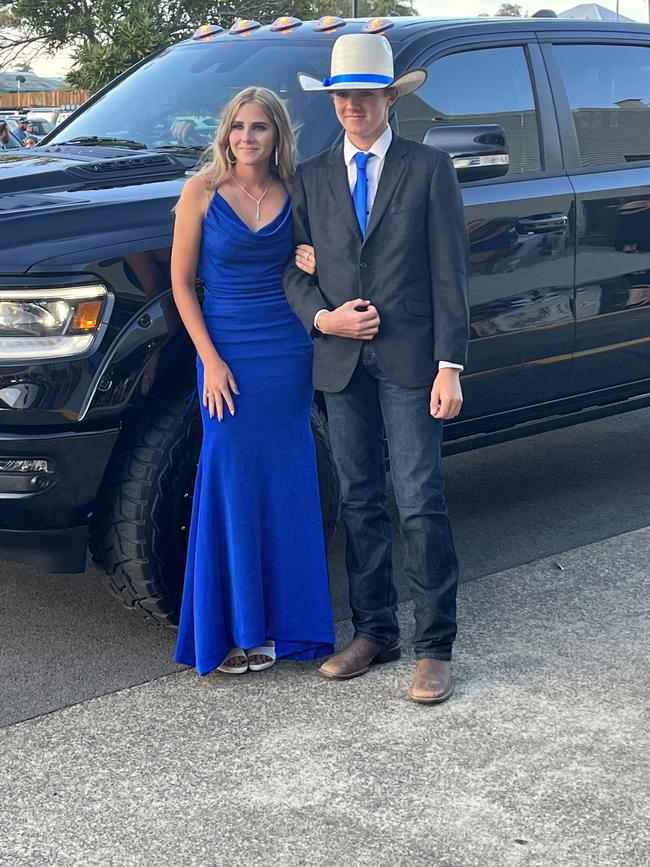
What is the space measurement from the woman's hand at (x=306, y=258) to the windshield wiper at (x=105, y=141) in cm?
127

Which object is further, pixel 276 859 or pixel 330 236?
pixel 330 236

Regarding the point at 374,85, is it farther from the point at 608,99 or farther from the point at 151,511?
the point at 608,99

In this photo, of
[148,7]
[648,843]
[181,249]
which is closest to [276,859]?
[648,843]

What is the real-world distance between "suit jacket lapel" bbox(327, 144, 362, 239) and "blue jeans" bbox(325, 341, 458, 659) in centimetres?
34

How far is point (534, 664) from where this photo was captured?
3764 millimetres

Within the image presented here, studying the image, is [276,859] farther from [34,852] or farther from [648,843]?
[648,843]

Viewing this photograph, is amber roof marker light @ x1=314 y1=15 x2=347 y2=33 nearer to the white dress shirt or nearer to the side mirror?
the side mirror

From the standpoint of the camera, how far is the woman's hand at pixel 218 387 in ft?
11.5

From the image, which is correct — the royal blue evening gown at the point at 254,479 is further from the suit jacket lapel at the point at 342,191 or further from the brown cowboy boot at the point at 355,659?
the suit jacket lapel at the point at 342,191

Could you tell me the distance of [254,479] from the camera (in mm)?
3631

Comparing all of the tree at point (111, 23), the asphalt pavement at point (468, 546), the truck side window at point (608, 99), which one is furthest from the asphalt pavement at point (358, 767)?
the tree at point (111, 23)

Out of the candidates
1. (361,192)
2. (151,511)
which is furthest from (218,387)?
(361,192)

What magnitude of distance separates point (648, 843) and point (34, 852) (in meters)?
1.33

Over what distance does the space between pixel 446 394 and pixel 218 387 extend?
24.7 inches
